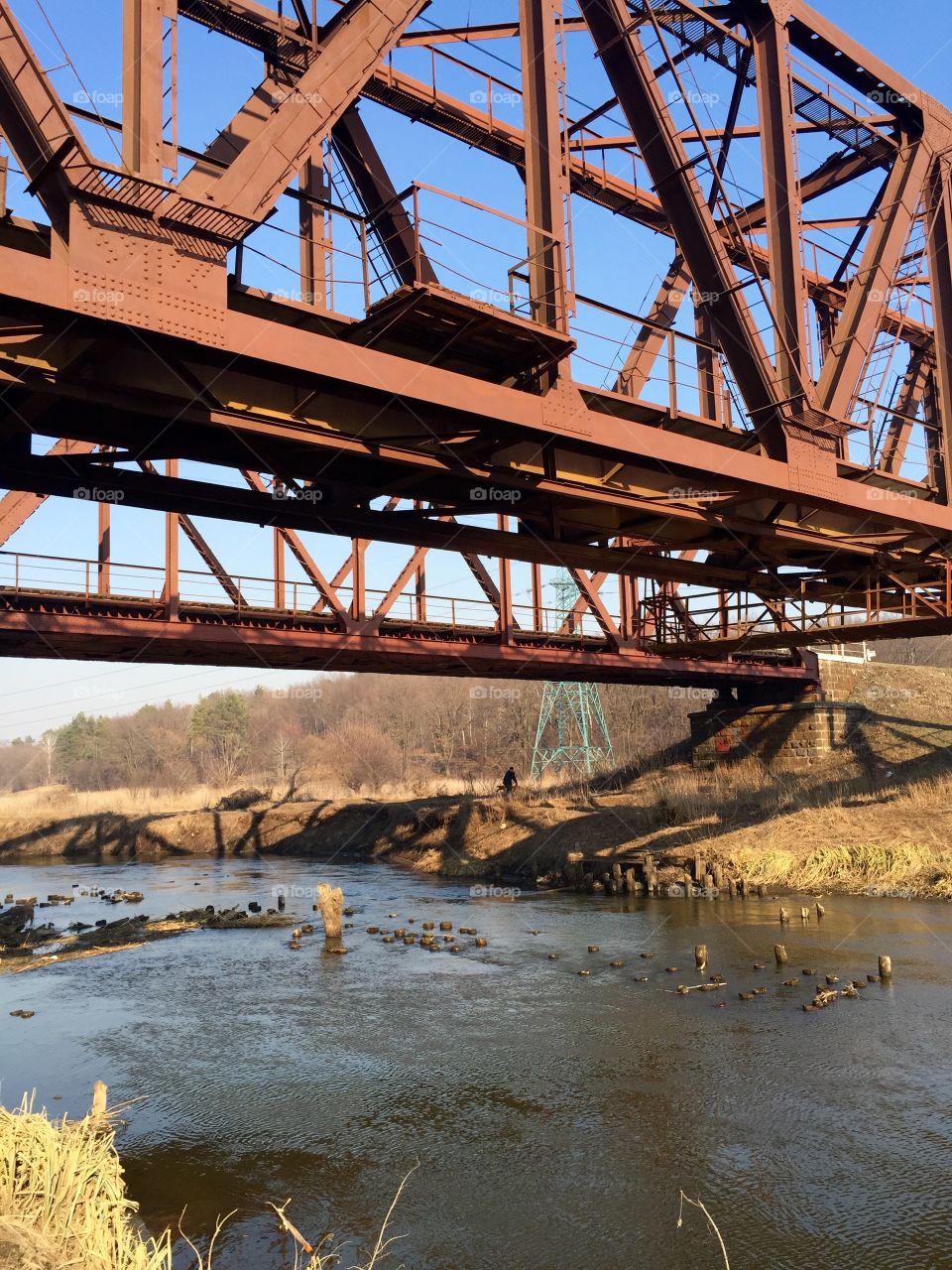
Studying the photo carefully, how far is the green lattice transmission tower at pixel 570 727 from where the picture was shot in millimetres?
53547

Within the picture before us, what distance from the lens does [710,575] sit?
1566 centimetres

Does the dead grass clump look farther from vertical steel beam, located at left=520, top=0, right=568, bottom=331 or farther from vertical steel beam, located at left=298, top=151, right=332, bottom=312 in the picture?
vertical steel beam, located at left=298, top=151, right=332, bottom=312

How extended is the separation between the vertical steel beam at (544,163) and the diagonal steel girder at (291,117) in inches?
65.2

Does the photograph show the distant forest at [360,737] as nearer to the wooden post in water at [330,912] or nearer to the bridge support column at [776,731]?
the bridge support column at [776,731]

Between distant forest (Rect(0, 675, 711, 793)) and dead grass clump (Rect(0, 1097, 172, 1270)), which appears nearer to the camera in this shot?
dead grass clump (Rect(0, 1097, 172, 1270))

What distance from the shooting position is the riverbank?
2452cm

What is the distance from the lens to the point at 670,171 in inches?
356

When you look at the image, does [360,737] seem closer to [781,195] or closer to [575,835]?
[575,835]

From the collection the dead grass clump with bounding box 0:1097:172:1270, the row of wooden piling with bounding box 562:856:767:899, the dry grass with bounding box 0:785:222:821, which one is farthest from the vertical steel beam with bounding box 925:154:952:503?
the dry grass with bounding box 0:785:222:821

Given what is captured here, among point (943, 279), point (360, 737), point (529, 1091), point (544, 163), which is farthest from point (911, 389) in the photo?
point (360, 737)

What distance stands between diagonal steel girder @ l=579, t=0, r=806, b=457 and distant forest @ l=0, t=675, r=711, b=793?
115 feet

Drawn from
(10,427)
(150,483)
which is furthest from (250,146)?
(150,483)

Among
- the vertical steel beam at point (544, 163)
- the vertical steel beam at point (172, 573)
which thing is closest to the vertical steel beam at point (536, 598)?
the vertical steel beam at point (172, 573)

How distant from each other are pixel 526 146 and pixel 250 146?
3.25 metres
